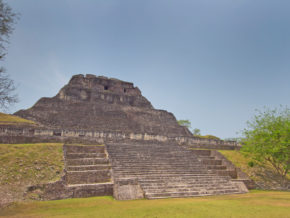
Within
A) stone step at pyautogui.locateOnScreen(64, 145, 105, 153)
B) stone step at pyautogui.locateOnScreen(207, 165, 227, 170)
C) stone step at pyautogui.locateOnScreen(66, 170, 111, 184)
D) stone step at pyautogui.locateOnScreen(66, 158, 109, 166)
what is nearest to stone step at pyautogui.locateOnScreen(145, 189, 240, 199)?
stone step at pyautogui.locateOnScreen(66, 170, 111, 184)

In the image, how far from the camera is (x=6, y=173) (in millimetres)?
9094

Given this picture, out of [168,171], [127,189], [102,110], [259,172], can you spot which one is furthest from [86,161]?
[102,110]

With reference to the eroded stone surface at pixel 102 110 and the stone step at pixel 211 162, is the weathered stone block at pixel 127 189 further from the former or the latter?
the eroded stone surface at pixel 102 110

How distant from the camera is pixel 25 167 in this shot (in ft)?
32.0

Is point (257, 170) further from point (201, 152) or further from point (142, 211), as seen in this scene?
point (142, 211)

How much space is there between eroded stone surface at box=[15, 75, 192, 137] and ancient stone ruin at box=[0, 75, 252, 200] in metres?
0.10

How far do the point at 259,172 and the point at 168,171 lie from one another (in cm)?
711

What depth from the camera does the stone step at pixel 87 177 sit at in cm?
1002

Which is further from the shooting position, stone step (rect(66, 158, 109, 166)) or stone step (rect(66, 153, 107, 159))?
stone step (rect(66, 153, 107, 159))

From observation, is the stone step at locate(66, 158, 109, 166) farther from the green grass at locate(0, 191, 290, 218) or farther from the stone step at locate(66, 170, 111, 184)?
the green grass at locate(0, 191, 290, 218)

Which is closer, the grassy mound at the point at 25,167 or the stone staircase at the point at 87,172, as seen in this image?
the grassy mound at the point at 25,167

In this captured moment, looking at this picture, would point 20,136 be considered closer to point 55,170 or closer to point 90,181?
point 55,170

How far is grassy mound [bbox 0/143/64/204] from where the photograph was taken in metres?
8.42

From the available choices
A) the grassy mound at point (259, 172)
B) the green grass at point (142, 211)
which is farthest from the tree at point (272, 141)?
the green grass at point (142, 211)
